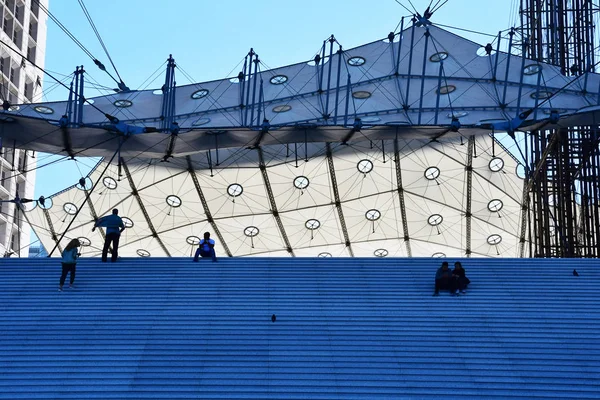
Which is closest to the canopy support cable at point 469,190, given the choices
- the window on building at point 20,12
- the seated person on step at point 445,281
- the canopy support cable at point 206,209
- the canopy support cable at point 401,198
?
the canopy support cable at point 401,198

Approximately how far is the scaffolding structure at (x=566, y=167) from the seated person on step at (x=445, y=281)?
1764 centimetres

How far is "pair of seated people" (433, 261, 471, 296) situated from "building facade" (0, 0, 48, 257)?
46018 mm

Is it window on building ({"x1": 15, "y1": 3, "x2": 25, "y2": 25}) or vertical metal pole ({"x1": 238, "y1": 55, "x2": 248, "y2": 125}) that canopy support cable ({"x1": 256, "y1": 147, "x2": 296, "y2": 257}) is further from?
window on building ({"x1": 15, "y1": 3, "x2": 25, "y2": 25})

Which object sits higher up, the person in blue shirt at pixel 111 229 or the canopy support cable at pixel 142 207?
the canopy support cable at pixel 142 207

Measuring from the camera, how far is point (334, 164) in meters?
40.4

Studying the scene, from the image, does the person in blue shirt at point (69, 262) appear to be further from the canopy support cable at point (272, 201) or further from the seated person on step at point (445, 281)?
the canopy support cable at point (272, 201)

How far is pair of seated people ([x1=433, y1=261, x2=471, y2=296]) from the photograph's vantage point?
57.9 ft

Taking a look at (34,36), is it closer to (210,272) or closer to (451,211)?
(451,211)

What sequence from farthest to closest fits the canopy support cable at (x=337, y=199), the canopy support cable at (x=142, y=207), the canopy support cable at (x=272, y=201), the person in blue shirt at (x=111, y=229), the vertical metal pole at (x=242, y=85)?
the canopy support cable at (x=142, y=207)
the canopy support cable at (x=337, y=199)
the canopy support cable at (x=272, y=201)
the vertical metal pole at (x=242, y=85)
the person in blue shirt at (x=111, y=229)

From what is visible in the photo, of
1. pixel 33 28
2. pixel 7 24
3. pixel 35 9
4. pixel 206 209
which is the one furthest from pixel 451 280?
pixel 35 9

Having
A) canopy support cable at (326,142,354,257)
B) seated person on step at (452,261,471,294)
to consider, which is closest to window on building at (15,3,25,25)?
canopy support cable at (326,142,354,257)

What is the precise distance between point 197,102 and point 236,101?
174cm

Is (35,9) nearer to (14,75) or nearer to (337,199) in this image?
(14,75)

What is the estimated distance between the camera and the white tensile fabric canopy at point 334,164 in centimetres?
3516
